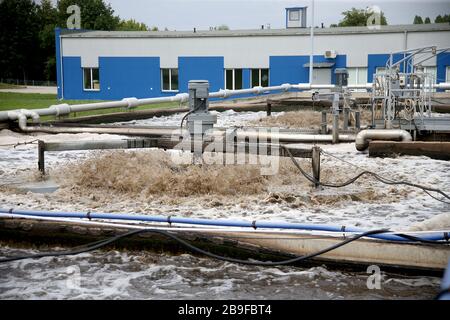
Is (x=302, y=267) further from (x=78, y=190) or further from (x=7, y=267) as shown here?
(x=78, y=190)

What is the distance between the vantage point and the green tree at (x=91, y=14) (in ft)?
187

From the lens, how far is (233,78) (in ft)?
110

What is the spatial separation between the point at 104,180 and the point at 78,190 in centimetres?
44

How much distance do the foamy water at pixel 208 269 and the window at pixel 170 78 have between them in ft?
85.7

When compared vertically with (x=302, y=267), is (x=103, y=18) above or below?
above

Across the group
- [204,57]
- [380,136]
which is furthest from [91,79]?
[380,136]

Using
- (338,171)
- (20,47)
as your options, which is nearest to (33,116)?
(338,171)

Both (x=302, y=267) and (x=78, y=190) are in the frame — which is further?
(x=78, y=190)

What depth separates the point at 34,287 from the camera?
17.4 ft

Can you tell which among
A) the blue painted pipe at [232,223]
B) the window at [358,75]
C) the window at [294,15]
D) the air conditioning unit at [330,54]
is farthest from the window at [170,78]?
the blue painted pipe at [232,223]

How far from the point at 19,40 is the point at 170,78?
21.6 meters

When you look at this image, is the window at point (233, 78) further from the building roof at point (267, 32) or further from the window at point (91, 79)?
the window at point (91, 79)

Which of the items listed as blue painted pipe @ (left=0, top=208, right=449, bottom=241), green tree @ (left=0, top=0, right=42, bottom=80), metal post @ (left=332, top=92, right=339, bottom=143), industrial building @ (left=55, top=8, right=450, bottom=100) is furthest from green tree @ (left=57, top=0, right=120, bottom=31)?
blue painted pipe @ (left=0, top=208, right=449, bottom=241)
